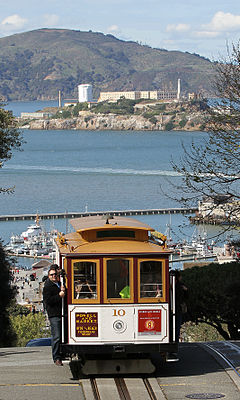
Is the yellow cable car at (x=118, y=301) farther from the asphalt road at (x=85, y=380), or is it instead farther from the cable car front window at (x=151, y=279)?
the asphalt road at (x=85, y=380)

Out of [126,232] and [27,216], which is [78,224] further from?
[27,216]

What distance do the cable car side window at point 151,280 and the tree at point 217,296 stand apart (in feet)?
27.7

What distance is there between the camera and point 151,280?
33.3ft

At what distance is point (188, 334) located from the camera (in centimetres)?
2603

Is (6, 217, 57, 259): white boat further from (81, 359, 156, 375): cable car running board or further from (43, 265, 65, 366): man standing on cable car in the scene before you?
(81, 359, 156, 375): cable car running board

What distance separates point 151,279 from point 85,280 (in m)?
0.85

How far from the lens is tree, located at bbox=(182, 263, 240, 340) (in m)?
18.5

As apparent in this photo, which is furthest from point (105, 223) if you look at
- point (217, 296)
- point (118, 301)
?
point (217, 296)

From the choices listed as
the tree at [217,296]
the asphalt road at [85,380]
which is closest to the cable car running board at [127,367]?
the asphalt road at [85,380]

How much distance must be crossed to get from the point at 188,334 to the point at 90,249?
54.2ft

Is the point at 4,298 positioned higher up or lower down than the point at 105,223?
lower down

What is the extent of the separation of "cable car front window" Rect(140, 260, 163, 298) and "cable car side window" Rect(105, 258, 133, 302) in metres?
0.16

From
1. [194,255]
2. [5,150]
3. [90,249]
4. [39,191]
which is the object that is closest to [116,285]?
[90,249]

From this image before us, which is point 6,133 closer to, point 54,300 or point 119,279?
point 54,300
